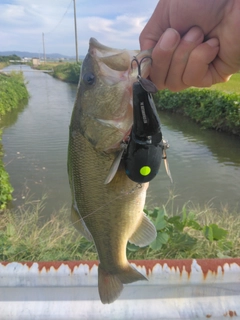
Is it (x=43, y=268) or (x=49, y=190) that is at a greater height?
(x=43, y=268)

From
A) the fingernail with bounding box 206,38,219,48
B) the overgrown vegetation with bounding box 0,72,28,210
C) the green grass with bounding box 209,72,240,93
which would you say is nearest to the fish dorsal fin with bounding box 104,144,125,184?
the fingernail with bounding box 206,38,219,48

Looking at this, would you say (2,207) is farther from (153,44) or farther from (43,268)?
(153,44)

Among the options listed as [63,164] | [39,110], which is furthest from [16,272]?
[39,110]

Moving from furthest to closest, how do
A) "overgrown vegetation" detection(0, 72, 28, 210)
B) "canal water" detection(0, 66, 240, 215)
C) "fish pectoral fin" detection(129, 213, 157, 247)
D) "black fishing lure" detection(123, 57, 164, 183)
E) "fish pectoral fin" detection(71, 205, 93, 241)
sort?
"canal water" detection(0, 66, 240, 215) → "overgrown vegetation" detection(0, 72, 28, 210) → "fish pectoral fin" detection(129, 213, 157, 247) → "fish pectoral fin" detection(71, 205, 93, 241) → "black fishing lure" detection(123, 57, 164, 183)

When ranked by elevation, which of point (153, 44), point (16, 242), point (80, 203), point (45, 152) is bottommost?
point (45, 152)

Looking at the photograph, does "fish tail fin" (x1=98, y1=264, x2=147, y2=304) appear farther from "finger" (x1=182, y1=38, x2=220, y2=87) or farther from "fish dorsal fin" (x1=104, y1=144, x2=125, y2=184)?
"finger" (x1=182, y1=38, x2=220, y2=87)

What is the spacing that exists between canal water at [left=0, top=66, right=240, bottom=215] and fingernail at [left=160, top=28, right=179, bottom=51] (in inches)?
181

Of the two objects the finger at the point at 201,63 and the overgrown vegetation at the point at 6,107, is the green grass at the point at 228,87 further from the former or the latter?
the finger at the point at 201,63

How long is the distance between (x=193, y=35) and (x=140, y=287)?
1.67 meters

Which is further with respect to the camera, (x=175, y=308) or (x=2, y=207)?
(x=2, y=207)

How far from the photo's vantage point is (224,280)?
226cm

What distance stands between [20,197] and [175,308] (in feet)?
19.4

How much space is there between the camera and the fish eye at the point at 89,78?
1600 mm

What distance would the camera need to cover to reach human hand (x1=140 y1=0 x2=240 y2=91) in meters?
1.47
